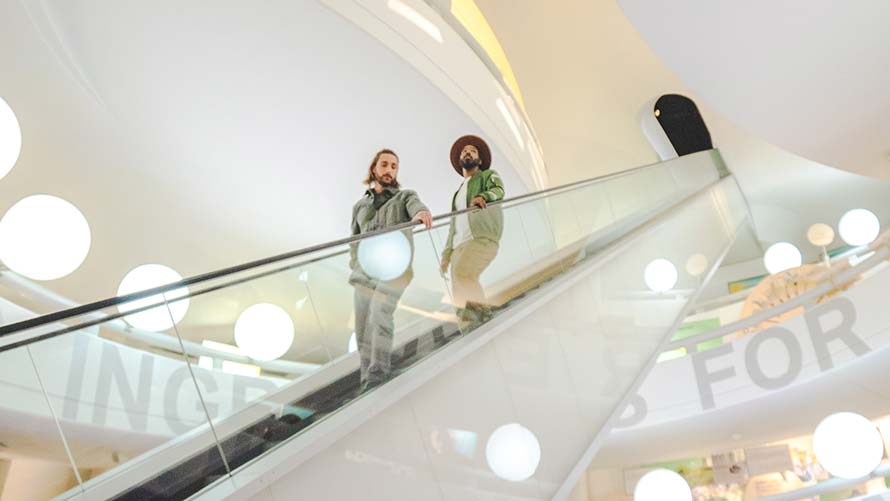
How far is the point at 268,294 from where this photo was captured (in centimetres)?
326

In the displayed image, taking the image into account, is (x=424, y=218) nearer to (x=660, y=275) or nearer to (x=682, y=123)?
(x=660, y=275)

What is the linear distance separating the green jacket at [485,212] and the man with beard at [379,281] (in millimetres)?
355

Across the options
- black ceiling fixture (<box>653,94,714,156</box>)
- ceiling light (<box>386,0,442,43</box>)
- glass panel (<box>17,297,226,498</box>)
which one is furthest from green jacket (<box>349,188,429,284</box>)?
black ceiling fixture (<box>653,94,714,156</box>)

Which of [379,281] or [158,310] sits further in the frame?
[379,281]

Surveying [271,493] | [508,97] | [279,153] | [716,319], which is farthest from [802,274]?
[271,493]

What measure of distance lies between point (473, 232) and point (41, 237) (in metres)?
2.65

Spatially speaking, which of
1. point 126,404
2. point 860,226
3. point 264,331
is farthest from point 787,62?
point 126,404

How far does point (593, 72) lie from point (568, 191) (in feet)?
26.0

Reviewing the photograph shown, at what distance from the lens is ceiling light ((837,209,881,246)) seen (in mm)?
10453

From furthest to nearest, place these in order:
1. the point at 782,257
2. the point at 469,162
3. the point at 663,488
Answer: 1. the point at 782,257
2. the point at 663,488
3. the point at 469,162

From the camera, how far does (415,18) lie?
7035 millimetres

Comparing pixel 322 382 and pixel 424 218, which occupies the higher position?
pixel 424 218

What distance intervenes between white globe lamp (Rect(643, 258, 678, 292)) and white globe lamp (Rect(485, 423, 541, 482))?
2993 millimetres

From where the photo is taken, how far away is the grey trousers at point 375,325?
3277mm
